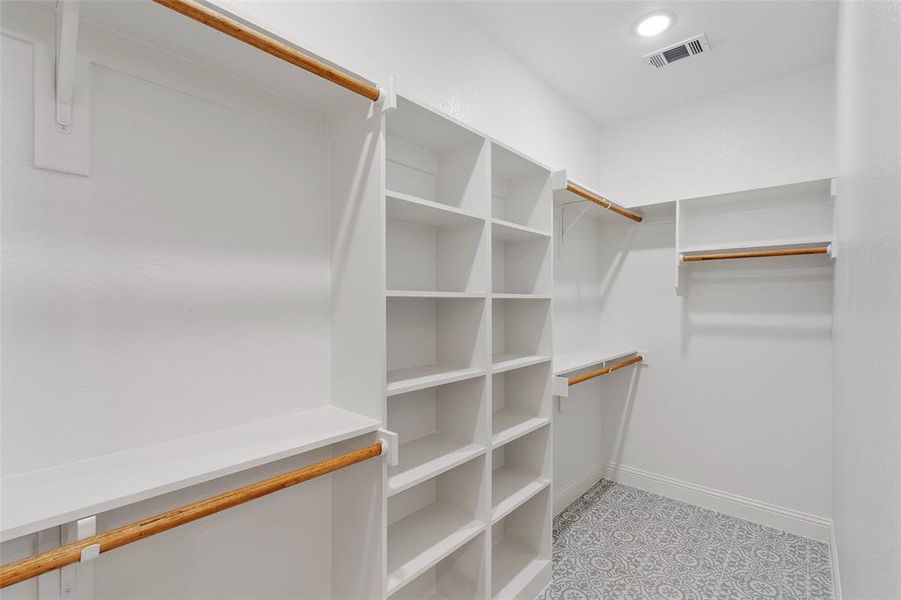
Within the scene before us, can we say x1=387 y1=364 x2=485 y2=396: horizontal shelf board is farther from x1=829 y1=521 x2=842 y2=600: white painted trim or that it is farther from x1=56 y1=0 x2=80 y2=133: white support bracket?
x1=829 y1=521 x2=842 y2=600: white painted trim

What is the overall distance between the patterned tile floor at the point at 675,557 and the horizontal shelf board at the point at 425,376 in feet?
4.10

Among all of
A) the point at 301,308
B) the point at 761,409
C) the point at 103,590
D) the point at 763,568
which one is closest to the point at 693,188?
the point at 761,409

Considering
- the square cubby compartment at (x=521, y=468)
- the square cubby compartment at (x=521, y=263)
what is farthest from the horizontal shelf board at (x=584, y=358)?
the square cubby compartment at (x=521, y=263)

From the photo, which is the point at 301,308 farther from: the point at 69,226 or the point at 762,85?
the point at 762,85

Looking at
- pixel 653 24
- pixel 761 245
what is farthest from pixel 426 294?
pixel 761 245

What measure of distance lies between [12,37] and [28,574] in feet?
3.60

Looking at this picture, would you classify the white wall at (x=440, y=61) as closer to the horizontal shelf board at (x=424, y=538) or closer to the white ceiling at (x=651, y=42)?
the white ceiling at (x=651, y=42)

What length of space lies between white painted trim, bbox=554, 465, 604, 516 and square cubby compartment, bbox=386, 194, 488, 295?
1.72m

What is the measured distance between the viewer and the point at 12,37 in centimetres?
91

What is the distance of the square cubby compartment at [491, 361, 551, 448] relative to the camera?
2.00m

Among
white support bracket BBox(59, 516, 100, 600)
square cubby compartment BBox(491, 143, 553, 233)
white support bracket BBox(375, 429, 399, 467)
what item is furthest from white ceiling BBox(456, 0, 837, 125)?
white support bracket BBox(59, 516, 100, 600)

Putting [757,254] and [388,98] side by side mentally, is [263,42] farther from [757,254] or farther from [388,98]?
[757,254]

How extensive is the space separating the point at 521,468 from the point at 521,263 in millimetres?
1084

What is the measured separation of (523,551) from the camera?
2.12 m
